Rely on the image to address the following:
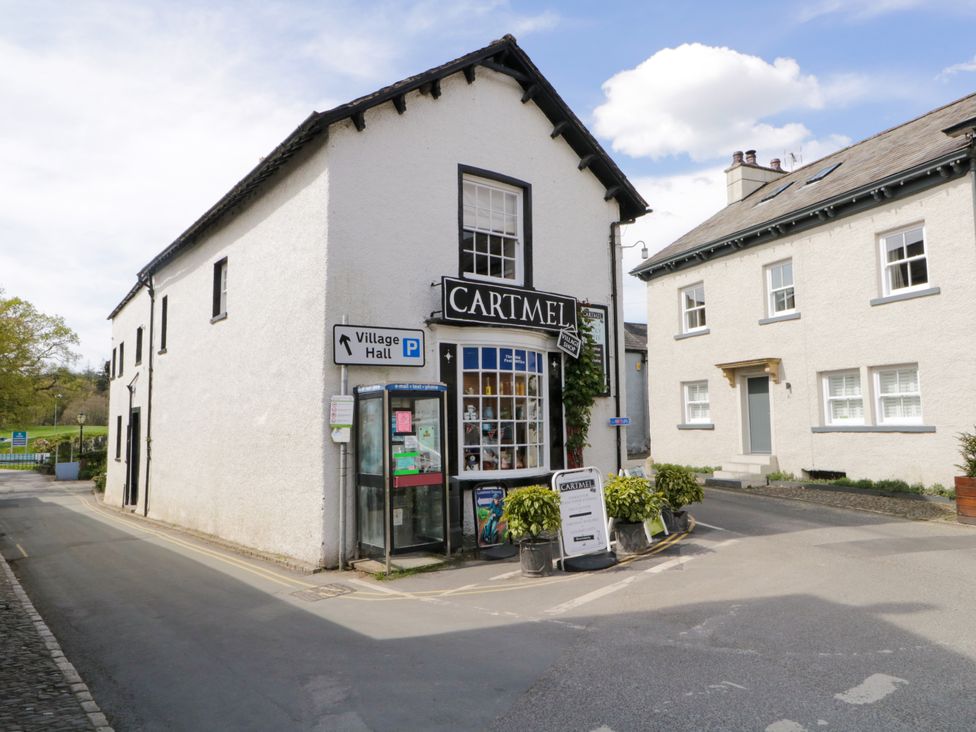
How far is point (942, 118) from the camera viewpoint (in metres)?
17.1

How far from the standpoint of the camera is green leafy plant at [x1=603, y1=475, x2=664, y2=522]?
9.43 meters

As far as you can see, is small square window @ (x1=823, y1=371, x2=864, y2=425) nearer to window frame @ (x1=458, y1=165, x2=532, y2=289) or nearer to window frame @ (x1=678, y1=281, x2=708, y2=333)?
window frame @ (x1=678, y1=281, x2=708, y2=333)

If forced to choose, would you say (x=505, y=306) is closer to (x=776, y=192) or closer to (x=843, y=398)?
(x=843, y=398)

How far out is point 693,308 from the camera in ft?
69.5

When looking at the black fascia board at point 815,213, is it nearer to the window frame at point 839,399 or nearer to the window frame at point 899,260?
the window frame at point 899,260

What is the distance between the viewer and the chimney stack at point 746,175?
23438 millimetres

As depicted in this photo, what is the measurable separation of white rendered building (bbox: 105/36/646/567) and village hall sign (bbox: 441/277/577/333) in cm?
3

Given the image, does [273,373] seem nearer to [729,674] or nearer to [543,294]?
[543,294]

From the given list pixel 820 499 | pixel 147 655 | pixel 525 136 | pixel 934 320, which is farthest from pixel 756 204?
pixel 147 655

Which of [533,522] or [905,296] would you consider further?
[905,296]

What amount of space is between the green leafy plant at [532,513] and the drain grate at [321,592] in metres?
2.17

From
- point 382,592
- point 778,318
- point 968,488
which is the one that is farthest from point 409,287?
point 778,318

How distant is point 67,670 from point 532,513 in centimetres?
502

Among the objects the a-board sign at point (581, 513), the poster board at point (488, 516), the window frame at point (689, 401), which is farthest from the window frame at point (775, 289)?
the poster board at point (488, 516)
